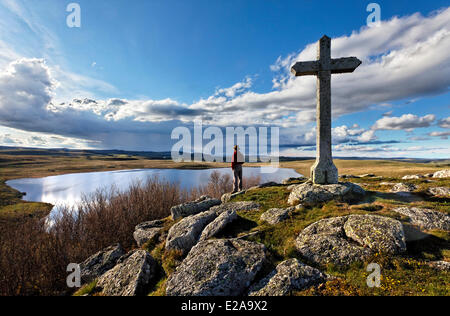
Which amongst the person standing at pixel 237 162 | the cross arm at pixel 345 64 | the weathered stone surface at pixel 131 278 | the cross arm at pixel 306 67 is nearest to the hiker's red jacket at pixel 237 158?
the person standing at pixel 237 162

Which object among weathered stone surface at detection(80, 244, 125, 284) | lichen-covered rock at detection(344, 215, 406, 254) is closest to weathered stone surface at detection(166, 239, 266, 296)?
lichen-covered rock at detection(344, 215, 406, 254)

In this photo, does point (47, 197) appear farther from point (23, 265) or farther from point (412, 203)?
point (412, 203)

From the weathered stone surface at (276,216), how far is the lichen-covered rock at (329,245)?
5.24 feet

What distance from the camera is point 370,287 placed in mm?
5242

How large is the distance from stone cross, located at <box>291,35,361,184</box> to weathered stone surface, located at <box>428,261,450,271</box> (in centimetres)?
656

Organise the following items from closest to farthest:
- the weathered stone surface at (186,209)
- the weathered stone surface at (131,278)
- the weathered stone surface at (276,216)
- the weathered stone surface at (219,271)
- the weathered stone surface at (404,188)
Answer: the weathered stone surface at (219,271) < the weathered stone surface at (131,278) < the weathered stone surface at (276,216) < the weathered stone surface at (404,188) < the weathered stone surface at (186,209)

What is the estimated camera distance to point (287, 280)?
18.3 ft

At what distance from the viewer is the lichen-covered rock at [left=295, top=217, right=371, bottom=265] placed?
6434mm

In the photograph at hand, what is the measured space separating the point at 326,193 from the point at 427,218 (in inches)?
161

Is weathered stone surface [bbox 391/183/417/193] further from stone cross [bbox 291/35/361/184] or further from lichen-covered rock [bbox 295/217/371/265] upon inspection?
lichen-covered rock [bbox 295/217/371/265]

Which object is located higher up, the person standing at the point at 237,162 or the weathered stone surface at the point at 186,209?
the person standing at the point at 237,162

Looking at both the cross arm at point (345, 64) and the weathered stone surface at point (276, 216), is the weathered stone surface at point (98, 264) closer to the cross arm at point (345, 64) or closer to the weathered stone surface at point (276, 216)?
the weathered stone surface at point (276, 216)

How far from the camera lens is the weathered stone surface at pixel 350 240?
643 centimetres

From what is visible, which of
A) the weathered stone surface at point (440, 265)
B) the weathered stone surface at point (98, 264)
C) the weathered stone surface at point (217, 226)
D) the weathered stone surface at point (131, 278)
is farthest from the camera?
the weathered stone surface at point (98, 264)
